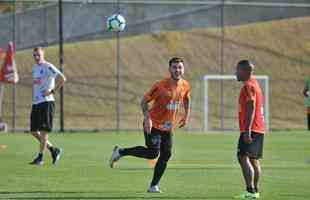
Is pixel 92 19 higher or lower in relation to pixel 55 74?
higher

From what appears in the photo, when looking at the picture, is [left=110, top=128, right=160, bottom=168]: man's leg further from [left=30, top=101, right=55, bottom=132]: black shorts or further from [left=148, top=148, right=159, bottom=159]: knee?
[left=30, top=101, right=55, bottom=132]: black shorts

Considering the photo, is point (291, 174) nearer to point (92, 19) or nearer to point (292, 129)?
point (292, 129)

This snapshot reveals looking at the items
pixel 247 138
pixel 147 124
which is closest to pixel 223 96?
pixel 147 124

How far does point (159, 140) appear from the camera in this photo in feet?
46.2

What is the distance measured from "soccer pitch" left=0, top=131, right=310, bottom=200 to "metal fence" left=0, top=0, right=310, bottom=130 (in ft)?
39.6

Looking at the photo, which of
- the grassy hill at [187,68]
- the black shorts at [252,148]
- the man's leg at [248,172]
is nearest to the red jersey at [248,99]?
the black shorts at [252,148]

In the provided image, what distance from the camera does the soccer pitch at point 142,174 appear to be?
13.7 metres

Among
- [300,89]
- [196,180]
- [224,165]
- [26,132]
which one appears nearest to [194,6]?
[300,89]

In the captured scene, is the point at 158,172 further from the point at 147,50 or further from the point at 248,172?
the point at 147,50

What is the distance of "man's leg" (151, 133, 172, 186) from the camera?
547 inches

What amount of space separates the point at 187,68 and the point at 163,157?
2729cm

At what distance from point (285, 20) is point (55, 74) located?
2661 cm

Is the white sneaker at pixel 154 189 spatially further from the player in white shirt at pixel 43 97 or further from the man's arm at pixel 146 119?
the player in white shirt at pixel 43 97

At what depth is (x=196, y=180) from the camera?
51.9 feet
